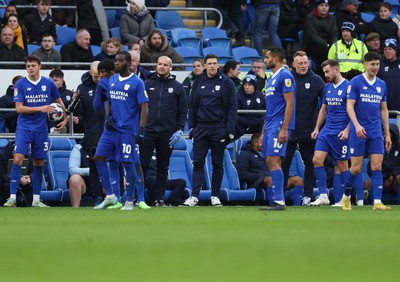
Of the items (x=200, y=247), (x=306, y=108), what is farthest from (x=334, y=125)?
(x=200, y=247)

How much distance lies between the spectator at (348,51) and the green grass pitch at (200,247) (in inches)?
369

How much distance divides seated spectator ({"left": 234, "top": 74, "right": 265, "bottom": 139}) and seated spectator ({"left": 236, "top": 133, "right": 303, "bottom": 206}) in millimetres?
582

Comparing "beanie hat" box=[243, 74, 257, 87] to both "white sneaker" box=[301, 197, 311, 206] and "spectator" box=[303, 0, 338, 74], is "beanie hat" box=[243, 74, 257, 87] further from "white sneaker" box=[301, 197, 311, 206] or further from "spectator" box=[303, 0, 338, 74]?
"spectator" box=[303, 0, 338, 74]

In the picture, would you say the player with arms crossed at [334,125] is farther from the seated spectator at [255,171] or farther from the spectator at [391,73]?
the spectator at [391,73]

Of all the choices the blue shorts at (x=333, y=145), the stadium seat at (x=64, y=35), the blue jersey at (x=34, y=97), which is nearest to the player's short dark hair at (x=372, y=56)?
the blue shorts at (x=333, y=145)

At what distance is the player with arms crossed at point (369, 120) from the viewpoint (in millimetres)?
16781

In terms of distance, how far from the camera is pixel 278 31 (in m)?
26.6

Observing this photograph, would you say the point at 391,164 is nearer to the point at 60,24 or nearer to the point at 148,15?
the point at 148,15

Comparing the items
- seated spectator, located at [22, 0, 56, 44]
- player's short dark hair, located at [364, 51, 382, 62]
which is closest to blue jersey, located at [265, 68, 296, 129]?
player's short dark hair, located at [364, 51, 382, 62]

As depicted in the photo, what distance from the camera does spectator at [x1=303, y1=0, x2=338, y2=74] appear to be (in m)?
24.9

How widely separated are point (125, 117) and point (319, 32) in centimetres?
956

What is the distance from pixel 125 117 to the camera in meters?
16.6

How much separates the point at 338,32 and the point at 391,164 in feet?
18.7

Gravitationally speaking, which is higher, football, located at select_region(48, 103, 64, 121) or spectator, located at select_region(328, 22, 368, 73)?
spectator, located at select_region(328, 22, 368, 73)
